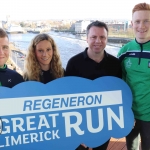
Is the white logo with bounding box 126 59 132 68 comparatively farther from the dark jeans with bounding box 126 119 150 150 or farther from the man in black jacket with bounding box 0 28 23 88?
the man in black jacket with bounding box 0 28 23 88

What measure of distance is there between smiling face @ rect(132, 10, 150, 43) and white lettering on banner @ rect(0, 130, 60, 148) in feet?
2.72

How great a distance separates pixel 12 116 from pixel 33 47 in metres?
0.45

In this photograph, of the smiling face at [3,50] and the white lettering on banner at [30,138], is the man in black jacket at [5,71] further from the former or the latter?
the white lettering on banner at [30,138]

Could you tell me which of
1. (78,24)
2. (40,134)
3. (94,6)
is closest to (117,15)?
(94,6)

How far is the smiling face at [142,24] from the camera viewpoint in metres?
1.30

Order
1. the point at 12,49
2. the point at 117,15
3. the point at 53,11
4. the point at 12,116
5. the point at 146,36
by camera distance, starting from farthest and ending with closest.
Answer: the point at 117,15, the point at 53,11, the point at 12,49, the point at 146,36, the point at 12,116

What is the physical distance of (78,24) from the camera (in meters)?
1.77

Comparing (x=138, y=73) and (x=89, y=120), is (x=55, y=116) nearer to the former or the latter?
(x=89, y=120)

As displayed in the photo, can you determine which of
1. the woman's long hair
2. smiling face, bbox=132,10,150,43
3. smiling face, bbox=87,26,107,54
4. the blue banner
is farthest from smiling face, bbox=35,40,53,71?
smiling face, bbox=132,10,150,43

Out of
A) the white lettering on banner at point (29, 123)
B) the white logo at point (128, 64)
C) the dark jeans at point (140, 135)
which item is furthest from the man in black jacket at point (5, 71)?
the dark jeans at point (140, 135)

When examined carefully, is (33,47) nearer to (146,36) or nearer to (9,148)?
(9,148)

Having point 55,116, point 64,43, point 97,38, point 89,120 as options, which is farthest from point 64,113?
point 64,43

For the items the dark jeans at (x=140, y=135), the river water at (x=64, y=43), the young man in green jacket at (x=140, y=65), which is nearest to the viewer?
the young man in green jacket at (x=140, y=65)

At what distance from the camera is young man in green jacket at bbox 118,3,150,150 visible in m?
1.31
